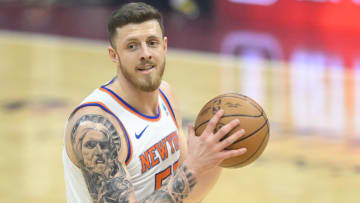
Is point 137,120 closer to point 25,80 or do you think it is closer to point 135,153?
point 135,153

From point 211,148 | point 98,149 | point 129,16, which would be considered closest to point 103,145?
point 98,149

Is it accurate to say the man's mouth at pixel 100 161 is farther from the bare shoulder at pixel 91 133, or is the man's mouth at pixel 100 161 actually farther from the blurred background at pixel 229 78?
the blurred background at pixel 229 78

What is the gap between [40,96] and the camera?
30.4 feet

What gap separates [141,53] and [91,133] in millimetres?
480

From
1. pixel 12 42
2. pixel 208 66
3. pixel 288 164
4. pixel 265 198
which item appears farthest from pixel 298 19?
pixel 265 198

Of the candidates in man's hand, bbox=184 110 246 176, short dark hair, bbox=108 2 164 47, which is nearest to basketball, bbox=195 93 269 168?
man's hand, bbox=184 110 246 176

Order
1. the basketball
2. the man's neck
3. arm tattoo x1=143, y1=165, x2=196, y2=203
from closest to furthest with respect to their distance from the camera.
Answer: arm tattoo x1=143, y1=165, x2=196, y2=203 < the basketball < the man's neck

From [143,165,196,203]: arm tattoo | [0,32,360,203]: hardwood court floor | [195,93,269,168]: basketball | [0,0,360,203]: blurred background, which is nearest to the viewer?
[143,165,196,203]: arm tattoo

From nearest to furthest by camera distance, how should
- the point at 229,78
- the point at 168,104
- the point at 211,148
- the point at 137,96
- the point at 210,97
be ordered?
the point at 211,148 → the point at 137,96 → the point at 168,104 → the point at 210,97 → the point at 229,78

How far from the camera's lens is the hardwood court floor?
6.23 meters

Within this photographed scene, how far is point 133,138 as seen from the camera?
3.19 metres

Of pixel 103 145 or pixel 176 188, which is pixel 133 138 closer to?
pixel 103 145

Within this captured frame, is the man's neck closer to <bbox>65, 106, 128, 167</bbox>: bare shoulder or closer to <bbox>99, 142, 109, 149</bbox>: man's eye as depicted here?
<bbox>65, 106, 128, 167</bbox>: bare shoulder

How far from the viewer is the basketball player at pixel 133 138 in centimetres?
297
